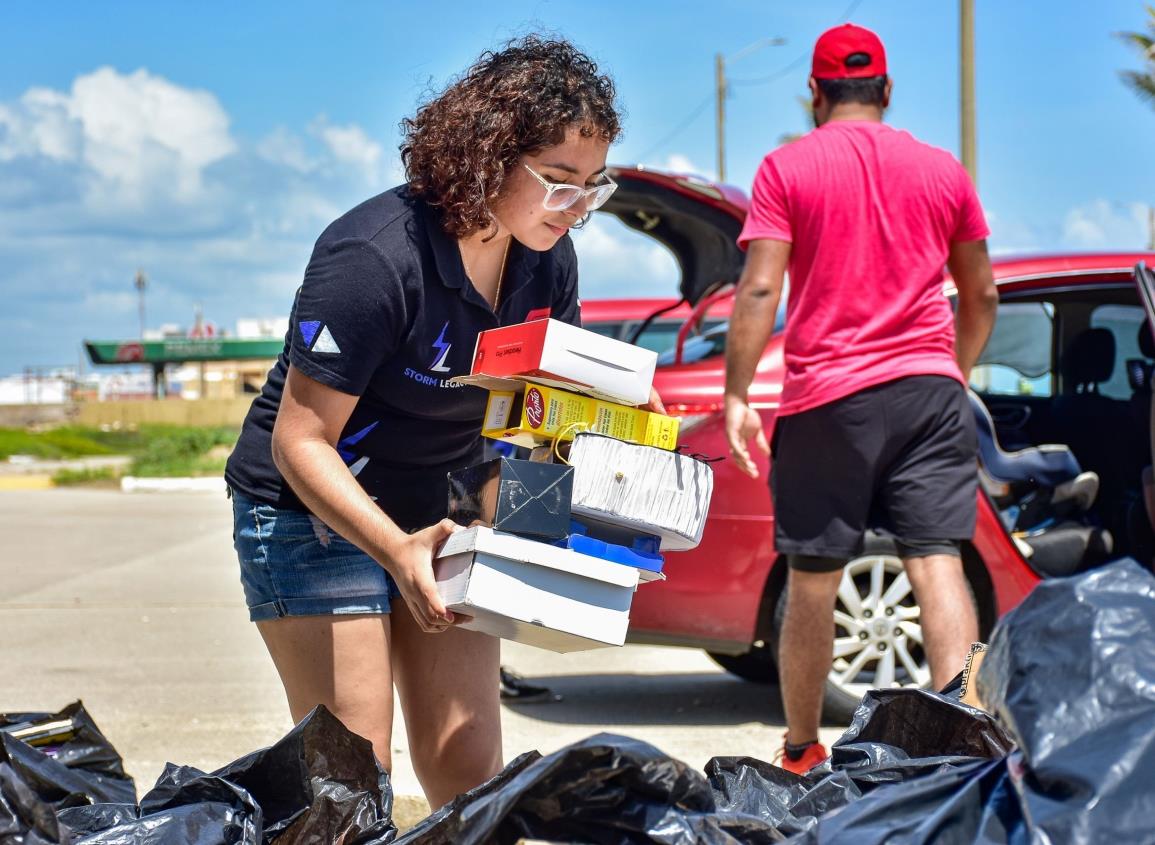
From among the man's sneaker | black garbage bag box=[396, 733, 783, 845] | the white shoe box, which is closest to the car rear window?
the man's sneaker

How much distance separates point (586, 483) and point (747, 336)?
1.81 meters

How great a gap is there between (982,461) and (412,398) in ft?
11.4

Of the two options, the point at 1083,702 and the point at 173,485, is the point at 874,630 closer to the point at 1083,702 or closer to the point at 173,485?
the point at 1083,702

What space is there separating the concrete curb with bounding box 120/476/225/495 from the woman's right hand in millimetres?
15504

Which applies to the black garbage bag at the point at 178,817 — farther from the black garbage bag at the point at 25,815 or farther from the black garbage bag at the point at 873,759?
the black garbage bag at the point at 873,759

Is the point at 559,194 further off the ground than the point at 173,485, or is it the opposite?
the point at 559,194

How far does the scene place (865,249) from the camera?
3.77m

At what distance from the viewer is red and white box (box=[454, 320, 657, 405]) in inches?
88.5

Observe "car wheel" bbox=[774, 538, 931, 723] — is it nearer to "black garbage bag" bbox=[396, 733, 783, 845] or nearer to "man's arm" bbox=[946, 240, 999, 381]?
"man's arm" bbox=[946, 240, 999, 381]

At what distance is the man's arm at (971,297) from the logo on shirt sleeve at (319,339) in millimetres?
2272

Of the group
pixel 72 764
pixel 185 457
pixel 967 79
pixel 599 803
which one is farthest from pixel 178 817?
pixel 185 457

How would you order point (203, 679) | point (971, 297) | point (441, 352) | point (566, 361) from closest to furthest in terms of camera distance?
point (566, 361) < point (441, 352) < point (971, 297) < point (203, 679)

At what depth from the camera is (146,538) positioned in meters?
11.6

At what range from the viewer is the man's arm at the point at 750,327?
12.6ft
